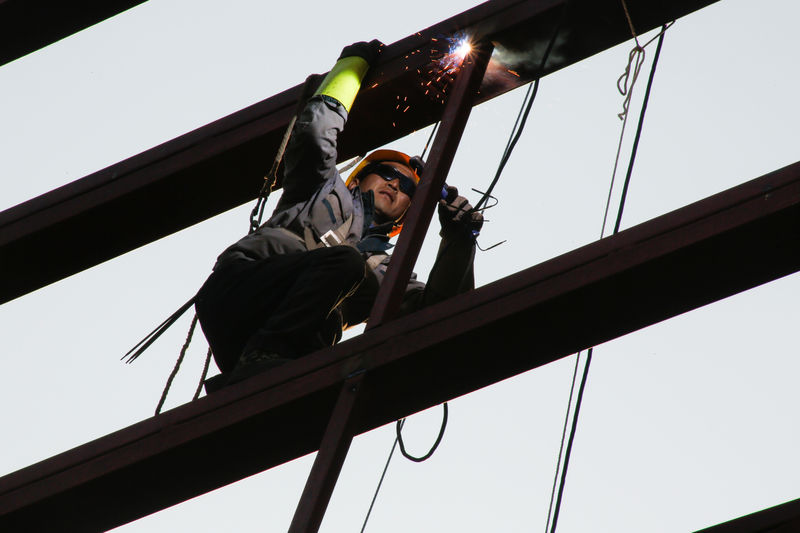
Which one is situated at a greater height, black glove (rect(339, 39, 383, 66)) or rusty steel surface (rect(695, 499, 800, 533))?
black glove (rect(339, 39, 383, 66))

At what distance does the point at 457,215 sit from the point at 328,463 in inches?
68.1

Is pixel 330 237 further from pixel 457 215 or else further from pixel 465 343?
pixel 465 343

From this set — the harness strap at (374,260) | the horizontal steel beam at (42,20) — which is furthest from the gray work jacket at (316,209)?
the horizontal steel beam at (42,20)

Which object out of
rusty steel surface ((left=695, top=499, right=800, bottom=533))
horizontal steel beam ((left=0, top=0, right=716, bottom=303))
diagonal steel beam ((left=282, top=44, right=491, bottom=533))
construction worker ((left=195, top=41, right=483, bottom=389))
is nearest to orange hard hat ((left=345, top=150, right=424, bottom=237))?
construction worker ((left=195, top=41, right=483, bottom=389))

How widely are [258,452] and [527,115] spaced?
1.67 m

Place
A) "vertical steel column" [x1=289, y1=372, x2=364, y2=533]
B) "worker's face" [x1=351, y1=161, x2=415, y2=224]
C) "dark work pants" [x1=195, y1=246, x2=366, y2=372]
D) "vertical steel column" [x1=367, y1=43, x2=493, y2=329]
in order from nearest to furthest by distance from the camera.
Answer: "vertical steel column" [x1=289, y1=372, x2=364, y2=533], "vertical steel column" [x1=367, y1=43, x2=493, y2=329], "dark work pants" [x1=195, y1=246, x2=366, y2=372], "worker's face" [x1=351, y1=161, x2=415, y2=224]

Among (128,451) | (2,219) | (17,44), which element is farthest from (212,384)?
(17,44)

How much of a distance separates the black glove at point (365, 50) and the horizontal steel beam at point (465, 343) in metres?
1.82

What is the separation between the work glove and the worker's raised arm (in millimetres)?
433

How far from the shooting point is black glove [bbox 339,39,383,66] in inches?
198

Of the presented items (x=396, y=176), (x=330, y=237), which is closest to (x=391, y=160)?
(x=396, y=176)

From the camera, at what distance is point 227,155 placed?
5.27 meters

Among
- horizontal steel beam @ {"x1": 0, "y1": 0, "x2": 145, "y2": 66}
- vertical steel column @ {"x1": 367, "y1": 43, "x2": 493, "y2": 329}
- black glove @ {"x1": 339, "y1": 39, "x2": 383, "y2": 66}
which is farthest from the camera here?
horizontal steel beam @ {"x1": 0, "y1": 0, "x2": 145, "y2": 66}

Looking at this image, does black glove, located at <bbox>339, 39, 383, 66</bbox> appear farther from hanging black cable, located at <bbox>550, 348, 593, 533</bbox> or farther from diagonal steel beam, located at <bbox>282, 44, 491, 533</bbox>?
hanging black cable, located at <bbox>550, 348, 593, 533</bbox>
